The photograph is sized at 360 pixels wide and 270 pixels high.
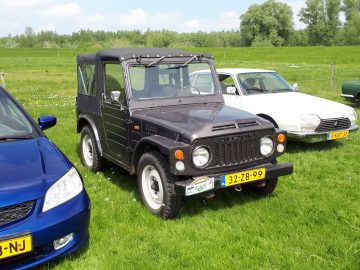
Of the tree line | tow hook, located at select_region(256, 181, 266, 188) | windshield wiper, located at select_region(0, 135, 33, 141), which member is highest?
the tree line

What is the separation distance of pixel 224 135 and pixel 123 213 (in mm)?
1552

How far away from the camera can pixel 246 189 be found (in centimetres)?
557

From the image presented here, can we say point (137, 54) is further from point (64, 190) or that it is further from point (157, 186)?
point (64, 190)

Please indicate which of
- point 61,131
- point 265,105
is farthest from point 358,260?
point 61,131

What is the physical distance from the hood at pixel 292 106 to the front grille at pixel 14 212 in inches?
208

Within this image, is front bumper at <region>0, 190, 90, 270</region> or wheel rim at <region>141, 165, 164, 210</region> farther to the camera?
wheel rim at <region>141, 165, 164, 210</region>

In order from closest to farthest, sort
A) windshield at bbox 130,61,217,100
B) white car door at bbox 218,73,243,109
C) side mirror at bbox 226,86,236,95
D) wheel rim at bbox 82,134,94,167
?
windshield at bbox 130,61,217,100, wheel rim at bbox 82,134,94,167, side mirror at bbox 226,86,236,95, white car door at bbox 218,73,243,109

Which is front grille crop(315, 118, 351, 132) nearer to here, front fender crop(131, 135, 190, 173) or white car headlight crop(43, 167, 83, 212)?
front fender crop(131, 135, 190, 173)

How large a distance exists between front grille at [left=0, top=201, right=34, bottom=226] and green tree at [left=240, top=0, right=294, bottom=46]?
294 ft

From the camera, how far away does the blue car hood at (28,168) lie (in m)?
3.20

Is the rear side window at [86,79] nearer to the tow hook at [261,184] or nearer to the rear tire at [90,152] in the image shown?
the rear tire at [90,152]

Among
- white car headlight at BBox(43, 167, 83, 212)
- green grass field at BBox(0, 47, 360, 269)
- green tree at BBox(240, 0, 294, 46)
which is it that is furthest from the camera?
green tree at BBox(240, 0, 294, 46)

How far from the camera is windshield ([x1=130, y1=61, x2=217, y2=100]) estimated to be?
17.3ft

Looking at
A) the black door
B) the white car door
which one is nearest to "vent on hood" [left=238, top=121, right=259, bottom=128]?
the black door
